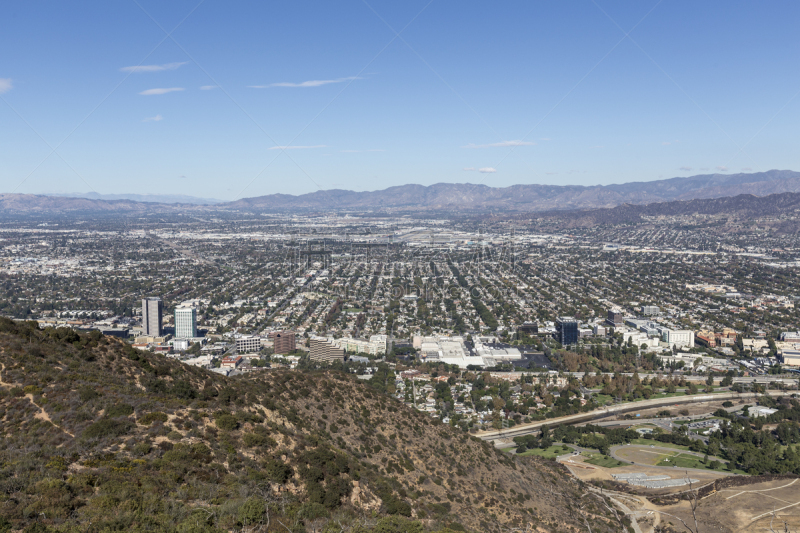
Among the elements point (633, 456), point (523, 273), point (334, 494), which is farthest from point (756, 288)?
point (334, 494)

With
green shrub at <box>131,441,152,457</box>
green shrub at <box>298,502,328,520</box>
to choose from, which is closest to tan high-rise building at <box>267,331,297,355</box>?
green shrub at <box>131,441,152,457</box>

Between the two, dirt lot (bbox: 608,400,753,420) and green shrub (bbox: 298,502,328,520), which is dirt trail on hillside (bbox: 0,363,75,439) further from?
dirt lot (bbox: 608,400,753,420)

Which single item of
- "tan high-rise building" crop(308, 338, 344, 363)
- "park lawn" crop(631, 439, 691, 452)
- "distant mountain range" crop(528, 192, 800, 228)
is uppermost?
"distant mountain range" crop(528, 192, 800, 228)

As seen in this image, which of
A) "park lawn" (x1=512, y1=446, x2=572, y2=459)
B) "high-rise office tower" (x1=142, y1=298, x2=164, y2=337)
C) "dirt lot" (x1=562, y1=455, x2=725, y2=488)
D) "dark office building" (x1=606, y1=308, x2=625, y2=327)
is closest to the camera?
"dirt lot" (x1=562, y1=455, x2=725, y2=488)

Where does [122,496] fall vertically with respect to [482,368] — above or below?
above

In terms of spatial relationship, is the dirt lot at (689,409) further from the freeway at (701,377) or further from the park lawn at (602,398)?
the freeway at (701,377)

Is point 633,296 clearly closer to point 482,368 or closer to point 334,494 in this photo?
point 482,368

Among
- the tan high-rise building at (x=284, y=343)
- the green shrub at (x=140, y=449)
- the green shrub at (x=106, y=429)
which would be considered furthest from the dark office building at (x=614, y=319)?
the green shrub at (x=140, y=449)
